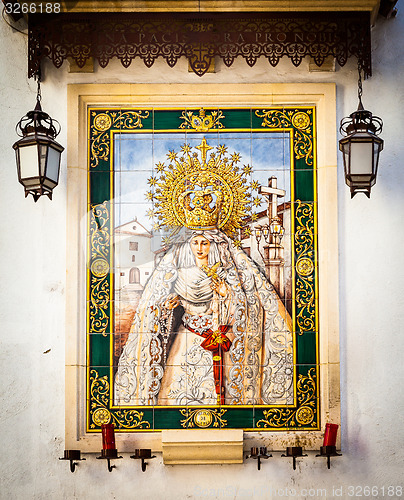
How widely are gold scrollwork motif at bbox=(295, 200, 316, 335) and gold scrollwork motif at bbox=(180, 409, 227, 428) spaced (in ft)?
2.55

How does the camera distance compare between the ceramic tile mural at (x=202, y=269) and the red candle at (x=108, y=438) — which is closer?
the red candle at (x=108, y=438)

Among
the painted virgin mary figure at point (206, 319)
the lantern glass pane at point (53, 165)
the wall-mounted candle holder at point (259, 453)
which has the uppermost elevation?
the lantern glass pane at point (53, 165)

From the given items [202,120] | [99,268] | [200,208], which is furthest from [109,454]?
[202,120]

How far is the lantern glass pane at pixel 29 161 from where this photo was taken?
176 inches

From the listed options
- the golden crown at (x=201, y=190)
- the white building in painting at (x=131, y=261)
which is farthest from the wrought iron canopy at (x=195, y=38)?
the white building in painting at (x=131, y=261)

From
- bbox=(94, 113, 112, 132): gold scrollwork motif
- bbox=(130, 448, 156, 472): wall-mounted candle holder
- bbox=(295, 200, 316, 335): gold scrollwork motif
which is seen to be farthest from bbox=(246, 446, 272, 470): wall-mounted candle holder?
bbox=(94, 113, 112, 132): gold scrollwork motif

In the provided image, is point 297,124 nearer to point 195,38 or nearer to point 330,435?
point 195,38

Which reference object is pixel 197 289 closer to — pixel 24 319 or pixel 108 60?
pixel 24 319

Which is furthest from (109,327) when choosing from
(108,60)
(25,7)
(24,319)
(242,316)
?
→ (25,7)

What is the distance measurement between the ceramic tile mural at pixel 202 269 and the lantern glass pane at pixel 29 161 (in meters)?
0.55

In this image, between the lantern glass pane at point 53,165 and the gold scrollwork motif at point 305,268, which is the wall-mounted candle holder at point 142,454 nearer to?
the gold scrollwork motif at point 305,268

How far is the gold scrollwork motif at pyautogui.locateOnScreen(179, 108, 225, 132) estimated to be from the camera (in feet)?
16.4

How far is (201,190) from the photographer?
495cm

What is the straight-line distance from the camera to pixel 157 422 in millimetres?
4793
